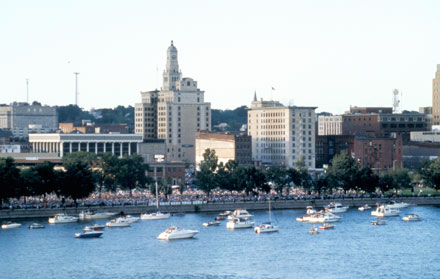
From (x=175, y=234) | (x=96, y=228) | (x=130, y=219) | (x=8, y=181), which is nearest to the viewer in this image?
(x=175, y=234)

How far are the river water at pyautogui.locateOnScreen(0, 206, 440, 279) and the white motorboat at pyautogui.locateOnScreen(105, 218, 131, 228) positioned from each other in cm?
128

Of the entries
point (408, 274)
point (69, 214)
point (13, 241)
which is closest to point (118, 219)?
point (69, 214)

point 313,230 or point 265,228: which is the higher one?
point 265,228

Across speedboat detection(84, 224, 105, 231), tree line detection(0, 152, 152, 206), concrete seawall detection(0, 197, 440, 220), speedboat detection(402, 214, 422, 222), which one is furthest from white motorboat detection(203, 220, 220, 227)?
speedboat detection(402, 214, 422, 222)

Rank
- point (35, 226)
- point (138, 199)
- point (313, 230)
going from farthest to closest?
point (138, 199), point (35, 226), point (313, 230)

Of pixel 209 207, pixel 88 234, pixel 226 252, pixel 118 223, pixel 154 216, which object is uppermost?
pixel 209 207

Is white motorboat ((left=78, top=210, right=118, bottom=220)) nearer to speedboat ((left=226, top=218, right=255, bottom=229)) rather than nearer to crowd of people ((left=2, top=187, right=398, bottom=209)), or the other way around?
crowd of people ((left=2, top=187, right=398, bottom=209))

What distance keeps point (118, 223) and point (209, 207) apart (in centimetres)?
2704

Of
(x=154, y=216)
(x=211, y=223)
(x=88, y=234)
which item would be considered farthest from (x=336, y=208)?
(x=88, y=234)

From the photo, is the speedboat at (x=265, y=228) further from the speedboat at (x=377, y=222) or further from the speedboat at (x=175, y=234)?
the speedboat at (x=377, y=222)

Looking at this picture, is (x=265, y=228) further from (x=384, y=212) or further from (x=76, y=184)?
(x=76, y=184)

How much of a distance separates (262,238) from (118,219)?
24159 millimetres

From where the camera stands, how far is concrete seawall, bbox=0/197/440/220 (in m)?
164

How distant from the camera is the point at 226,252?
5074 inches
